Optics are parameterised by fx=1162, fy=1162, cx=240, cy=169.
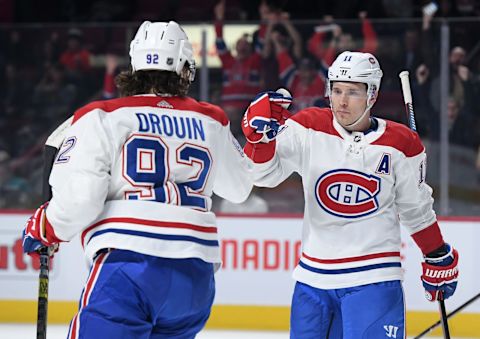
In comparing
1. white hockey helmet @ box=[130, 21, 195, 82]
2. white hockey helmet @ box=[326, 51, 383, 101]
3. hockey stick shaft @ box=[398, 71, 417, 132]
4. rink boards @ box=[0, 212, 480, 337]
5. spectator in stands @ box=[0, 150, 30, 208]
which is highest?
white hockey helmet @ box=[130, 21, 195, 82]

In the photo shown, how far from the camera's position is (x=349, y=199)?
10.9ft

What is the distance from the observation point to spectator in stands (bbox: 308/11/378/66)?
6.11 metres

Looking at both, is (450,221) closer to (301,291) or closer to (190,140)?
(301,291)

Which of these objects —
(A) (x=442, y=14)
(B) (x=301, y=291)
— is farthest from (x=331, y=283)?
(A) (x=442, y=14)

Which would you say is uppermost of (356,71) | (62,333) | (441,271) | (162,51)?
(162,51)

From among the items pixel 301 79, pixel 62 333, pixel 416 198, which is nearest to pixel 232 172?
pixel 416 198

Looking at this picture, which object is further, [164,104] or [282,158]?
[282,158]

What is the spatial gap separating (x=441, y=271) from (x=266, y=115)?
844 mm

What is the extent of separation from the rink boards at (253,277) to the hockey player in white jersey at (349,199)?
2.29m

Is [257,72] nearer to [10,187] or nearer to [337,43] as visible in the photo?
[337,43]

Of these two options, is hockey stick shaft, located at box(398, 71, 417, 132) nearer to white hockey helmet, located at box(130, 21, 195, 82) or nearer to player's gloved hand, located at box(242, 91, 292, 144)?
player's gloved hand, located at box(242, 91, 292, 144)

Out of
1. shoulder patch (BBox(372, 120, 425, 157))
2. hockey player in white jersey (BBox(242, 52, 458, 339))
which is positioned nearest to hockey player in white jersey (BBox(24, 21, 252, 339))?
hockey player in white jersey (BBox(242, 52, 458, 339))

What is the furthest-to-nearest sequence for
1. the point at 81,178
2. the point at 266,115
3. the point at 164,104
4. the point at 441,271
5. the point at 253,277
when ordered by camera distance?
the point at 253,277 → the point at 441,271 → the point at 266,115 → the point at 164,104 → the point at 81,178

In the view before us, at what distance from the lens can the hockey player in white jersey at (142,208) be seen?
2520mm
